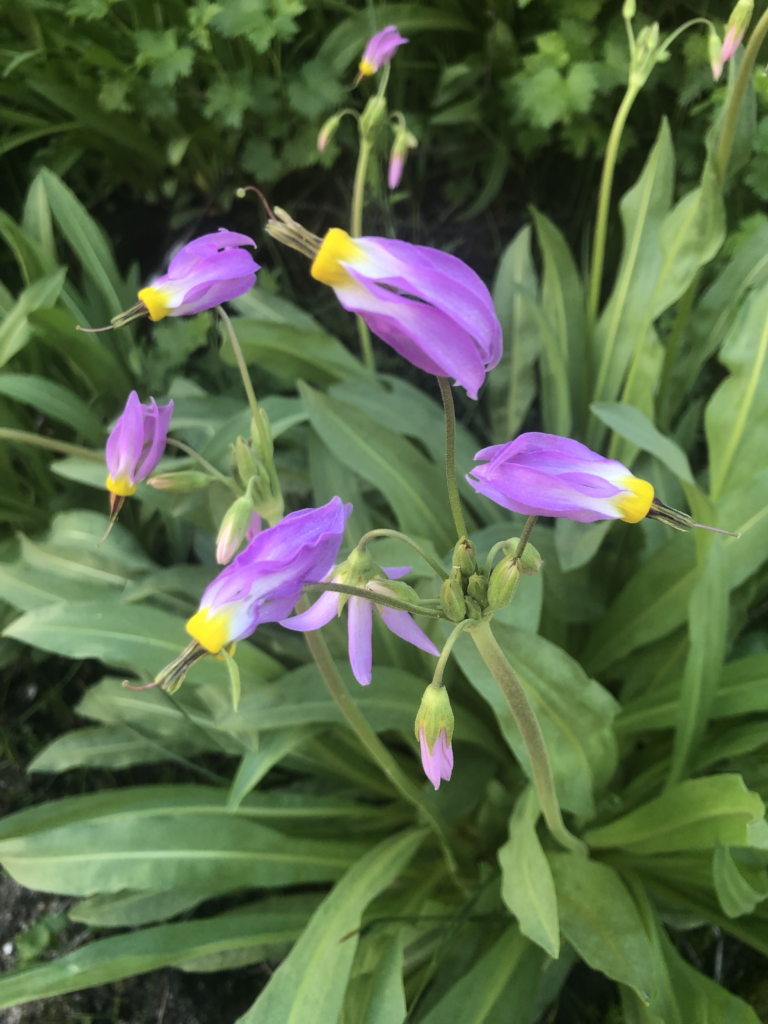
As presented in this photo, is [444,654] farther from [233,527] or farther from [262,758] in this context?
[262,758]

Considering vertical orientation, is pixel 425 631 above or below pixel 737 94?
below

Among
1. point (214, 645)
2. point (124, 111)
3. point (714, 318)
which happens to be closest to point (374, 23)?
point (124, 111)

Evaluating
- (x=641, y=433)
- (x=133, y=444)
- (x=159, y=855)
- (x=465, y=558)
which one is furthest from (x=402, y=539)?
(x=159, y=855)

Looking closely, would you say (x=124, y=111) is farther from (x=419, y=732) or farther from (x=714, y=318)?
(x=419, y=732)

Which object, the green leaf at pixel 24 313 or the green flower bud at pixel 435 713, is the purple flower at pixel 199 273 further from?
the green leaf at pixel 24 313

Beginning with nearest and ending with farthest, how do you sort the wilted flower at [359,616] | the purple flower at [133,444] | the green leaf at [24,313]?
the wilted flower at [359,616], the purple flower at [133,444], the green leaf at [24,313]

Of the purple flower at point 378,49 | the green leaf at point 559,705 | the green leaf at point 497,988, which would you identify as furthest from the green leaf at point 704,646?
the purple flower at point 378,49
